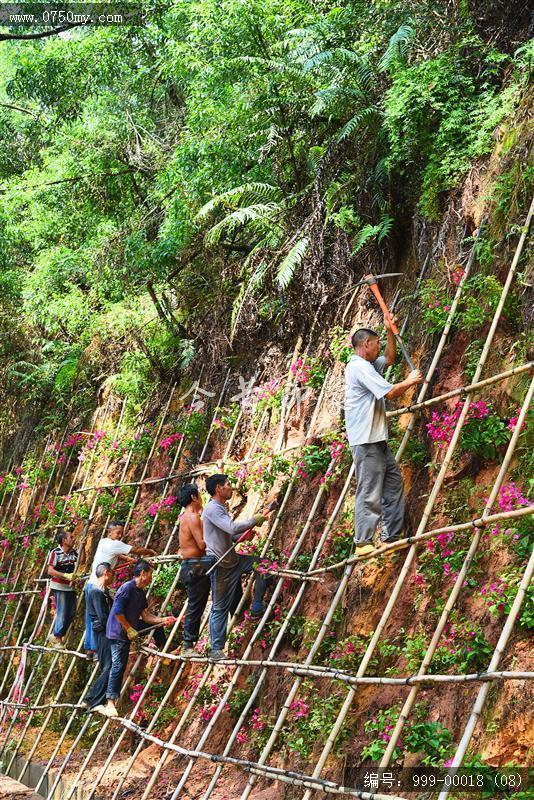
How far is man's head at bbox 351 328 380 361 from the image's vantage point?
14.3ft

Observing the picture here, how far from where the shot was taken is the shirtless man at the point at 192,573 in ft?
17.1

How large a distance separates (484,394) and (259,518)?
1.49m

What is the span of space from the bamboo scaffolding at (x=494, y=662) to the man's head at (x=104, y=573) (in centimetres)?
332

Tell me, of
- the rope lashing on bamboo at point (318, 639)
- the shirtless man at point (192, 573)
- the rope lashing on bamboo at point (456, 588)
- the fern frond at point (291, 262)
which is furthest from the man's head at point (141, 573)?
the rope lashing on bamboo at point (456, 588)

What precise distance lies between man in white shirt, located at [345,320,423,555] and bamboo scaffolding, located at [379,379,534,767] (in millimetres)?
543

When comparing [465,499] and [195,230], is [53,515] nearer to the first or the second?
[195,230]

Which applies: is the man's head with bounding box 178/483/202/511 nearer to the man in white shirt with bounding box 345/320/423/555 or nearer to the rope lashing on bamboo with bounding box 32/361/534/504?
the rope lashing on bamboo with bounding box 32/361/534/504

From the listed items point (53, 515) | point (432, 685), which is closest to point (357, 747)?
point (432, 685)

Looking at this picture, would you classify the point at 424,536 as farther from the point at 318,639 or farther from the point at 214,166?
the point at 214,166

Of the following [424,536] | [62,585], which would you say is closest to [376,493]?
[424,536]

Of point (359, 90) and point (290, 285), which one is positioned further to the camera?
point (290, 285)

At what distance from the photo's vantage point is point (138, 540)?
282 inches

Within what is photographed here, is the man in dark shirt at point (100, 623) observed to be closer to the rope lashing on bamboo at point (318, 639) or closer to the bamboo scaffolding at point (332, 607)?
the rope lashing on bamboo at point (318, 639)

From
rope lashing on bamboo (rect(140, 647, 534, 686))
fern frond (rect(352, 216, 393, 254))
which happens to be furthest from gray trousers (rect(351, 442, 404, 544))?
fern frond (rect(352, 216, 393, 254))
